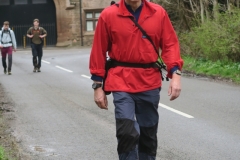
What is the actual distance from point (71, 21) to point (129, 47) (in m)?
38.5

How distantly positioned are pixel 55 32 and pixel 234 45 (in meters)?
27.7

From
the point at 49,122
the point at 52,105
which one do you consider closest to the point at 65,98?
the point at 52,105

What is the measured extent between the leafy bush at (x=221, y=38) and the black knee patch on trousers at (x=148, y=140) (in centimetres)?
1215

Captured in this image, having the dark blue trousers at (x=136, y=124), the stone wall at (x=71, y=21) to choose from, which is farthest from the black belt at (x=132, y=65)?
the stone wall at (x=71, y=21)

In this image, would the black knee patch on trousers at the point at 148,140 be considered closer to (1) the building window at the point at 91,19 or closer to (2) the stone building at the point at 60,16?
(2) the stone building at the point at 60,16

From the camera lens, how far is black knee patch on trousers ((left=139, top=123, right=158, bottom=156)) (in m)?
5.42

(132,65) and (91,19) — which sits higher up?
(132,65)

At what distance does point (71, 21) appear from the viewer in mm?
43344

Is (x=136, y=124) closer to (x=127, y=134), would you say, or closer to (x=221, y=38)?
(x=127, y=134)

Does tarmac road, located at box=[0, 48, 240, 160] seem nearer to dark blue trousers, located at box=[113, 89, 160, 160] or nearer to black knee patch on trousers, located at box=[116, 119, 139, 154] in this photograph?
dark blue trousers, located at box=[113, 89, 160, 160]

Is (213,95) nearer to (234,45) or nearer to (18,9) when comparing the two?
(234,45)

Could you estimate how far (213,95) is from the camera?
12.9 metres

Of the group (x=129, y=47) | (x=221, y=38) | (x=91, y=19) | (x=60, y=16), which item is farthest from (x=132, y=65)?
(x=91, y=19)

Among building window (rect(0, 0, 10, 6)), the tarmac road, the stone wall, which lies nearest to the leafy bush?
the tarmac road
